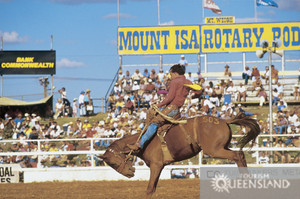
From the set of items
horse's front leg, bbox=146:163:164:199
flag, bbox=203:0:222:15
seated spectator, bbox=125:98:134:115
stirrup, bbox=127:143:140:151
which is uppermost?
flag, bbox=203:0:222:15

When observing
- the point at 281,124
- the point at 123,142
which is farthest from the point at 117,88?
the point at 123,142

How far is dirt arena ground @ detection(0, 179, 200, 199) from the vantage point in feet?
39.8

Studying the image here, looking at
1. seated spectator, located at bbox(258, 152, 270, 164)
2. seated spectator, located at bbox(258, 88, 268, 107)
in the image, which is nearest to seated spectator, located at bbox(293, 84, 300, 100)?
seated spectator, located at bbox(258, 88, 268, 107)

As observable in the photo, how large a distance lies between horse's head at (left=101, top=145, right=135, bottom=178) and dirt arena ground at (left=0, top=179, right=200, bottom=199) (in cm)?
187

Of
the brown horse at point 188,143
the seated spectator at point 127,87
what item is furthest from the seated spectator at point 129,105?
the brown horse at point 188,143

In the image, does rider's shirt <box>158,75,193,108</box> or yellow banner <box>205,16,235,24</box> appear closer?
rider's shirt <box>158,75,193,108</box>

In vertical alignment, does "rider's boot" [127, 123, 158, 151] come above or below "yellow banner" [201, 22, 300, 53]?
below

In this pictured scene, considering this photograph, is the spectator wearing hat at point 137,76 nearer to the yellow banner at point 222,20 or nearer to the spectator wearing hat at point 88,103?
the spectator wearing hat at point 88,103

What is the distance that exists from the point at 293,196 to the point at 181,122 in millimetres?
2861

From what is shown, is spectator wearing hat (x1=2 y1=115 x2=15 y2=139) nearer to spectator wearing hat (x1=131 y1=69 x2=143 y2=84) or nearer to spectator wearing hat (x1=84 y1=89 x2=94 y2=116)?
spectator wearing hat (x1=84 y1=89 x2=94 y2=116)

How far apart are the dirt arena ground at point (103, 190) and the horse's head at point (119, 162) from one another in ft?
6.14

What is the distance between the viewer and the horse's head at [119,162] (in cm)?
993

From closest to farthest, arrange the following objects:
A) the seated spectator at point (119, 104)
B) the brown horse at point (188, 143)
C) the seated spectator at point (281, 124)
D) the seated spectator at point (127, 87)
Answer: the brown horse at point (188, 143), the seated spectator at point (281, 124), the seated spectator at point (119, 104), the seated spectator at point (127, 87)

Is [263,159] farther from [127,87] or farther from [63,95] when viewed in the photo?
[63,95]
